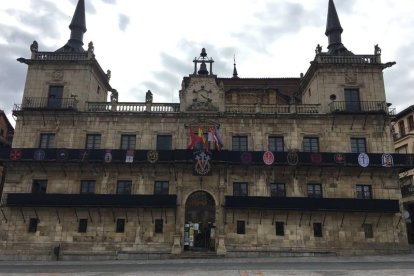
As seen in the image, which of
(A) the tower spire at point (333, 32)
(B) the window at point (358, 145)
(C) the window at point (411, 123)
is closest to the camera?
(B) the window at point (358, 145)

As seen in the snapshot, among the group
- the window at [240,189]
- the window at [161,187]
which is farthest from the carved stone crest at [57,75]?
the window at [240,189]

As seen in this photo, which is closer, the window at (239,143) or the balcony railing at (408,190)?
the window at (239,143)

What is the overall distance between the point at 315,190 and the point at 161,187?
13.0 meters

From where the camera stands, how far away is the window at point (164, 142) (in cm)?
3192

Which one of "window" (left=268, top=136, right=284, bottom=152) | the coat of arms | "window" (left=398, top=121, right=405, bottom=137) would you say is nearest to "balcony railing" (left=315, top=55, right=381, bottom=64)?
"window" (left=268, top=136, right=284, bottom=152)

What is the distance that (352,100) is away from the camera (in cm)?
3288

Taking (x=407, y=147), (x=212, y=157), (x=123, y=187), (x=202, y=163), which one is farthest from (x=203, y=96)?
(x=407, y=147)

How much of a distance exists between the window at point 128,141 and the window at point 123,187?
9.86 ft

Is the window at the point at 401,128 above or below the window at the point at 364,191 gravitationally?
above

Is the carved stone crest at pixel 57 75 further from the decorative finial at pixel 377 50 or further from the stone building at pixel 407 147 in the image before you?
the stone building at pixel 407 147

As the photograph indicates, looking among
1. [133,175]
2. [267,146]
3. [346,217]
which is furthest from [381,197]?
[133,175]


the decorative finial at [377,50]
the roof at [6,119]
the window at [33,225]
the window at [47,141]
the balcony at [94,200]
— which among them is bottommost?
the window at [33,225]

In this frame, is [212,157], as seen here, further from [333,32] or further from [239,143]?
[333,32]

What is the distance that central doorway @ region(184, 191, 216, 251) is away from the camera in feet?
97.1
